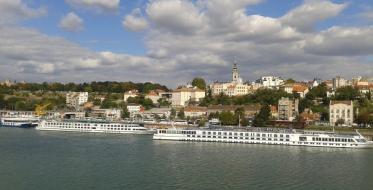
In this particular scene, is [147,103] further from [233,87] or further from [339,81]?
[339,81]

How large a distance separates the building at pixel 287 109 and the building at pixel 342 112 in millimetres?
4716

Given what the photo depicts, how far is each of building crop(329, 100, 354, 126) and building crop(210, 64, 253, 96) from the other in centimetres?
2388

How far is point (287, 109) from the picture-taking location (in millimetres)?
50844

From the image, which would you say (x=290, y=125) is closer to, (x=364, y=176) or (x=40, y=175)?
(x=364, y=176)

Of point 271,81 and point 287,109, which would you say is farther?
point 271,81

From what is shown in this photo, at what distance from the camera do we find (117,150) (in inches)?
1132

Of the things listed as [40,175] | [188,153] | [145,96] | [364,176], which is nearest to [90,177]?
[40,175]

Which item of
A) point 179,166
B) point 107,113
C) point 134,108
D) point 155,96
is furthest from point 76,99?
point 179,166

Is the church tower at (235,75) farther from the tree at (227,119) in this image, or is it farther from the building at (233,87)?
the tree at (227,119)

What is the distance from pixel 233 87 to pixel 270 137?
38.4 m

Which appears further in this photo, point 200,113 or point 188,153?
point 200,113

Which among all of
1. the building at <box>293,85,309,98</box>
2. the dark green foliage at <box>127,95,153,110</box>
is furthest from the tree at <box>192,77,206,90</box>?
the building at <box>293,85,309,98</box>

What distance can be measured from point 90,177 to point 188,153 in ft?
28.4

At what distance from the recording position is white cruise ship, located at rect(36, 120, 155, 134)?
4347 centimetres
